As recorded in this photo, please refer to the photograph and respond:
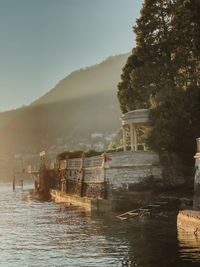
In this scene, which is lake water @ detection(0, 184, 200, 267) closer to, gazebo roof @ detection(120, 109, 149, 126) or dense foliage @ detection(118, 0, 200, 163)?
gazebo roof @ detection(120, 109, 149, 126)

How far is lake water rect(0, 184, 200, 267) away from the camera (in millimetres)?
17844

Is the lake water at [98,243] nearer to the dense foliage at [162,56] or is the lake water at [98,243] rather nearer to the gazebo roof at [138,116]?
the gazebo roof at [138,116]

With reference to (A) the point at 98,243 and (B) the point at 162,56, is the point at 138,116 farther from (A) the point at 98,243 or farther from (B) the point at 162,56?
(A) the point at 98,243

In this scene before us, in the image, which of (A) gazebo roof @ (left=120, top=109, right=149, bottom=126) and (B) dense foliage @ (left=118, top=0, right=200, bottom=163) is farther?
(B) dense foliage @ (left=118, top=0, right=200, bottom=163)

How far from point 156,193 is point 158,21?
20.8m

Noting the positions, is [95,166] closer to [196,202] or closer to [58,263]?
[196,202]

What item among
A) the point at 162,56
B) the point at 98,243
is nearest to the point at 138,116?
the point at 162,56

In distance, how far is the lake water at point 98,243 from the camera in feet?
58.5

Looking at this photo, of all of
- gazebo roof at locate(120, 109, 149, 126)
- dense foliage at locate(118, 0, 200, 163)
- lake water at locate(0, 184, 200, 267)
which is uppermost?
dense foliage at locate(118, 0, 200, 163)

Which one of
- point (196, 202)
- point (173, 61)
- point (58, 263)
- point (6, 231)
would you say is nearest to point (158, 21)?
point (173, 61)

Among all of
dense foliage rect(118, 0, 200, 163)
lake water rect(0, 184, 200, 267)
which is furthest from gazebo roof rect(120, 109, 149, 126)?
lake water rect(0, 184, 200, 267)

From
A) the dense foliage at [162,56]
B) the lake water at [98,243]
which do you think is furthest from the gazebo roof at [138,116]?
the lake water at [98,243]

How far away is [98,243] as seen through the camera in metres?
21.8

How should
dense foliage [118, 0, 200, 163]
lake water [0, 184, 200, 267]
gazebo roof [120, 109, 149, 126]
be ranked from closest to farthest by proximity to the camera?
lake water [0, 184, 200, 267] < gazebo roof [120, 109, 149, 126] < dense foliage [118, 0, 200, 163]
